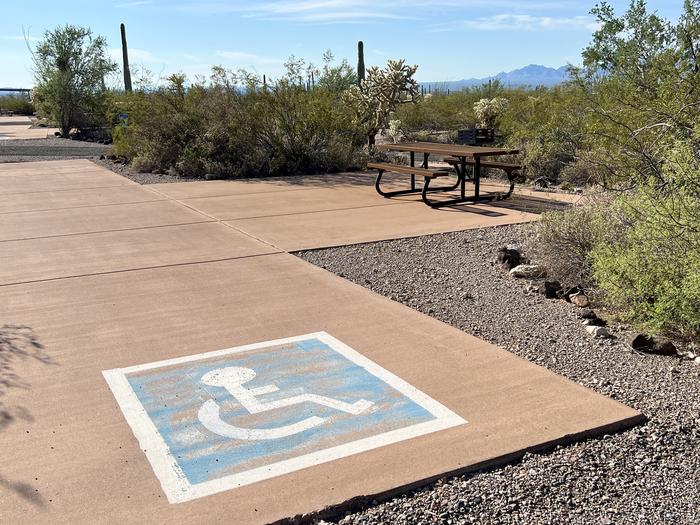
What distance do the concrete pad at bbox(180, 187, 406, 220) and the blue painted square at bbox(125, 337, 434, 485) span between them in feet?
19.8

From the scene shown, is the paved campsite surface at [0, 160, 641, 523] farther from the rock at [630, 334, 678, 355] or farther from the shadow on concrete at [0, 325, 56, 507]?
the rock at [630, 334, 678, 355]

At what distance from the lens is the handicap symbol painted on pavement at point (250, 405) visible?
Answer: 13.5 feet

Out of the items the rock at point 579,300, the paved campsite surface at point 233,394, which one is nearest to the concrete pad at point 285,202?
the paved campsite surface at point 233,394

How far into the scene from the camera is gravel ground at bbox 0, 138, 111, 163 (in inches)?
861

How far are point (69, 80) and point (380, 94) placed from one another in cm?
1804

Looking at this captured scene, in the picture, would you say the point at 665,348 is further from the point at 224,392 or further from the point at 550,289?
the point at 224,392

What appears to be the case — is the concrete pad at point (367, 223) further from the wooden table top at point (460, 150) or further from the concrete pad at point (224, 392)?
the concrete pad at point (224, 392)

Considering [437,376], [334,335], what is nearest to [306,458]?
[437,376]

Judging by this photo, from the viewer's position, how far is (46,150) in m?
23.9

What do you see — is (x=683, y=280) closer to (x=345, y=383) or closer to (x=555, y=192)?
(x=345, y=383)

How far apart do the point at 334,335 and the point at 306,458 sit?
1.94m

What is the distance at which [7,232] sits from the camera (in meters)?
10.1

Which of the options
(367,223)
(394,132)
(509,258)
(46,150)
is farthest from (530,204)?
(46,150)

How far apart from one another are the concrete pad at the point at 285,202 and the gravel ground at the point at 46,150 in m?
10.8
